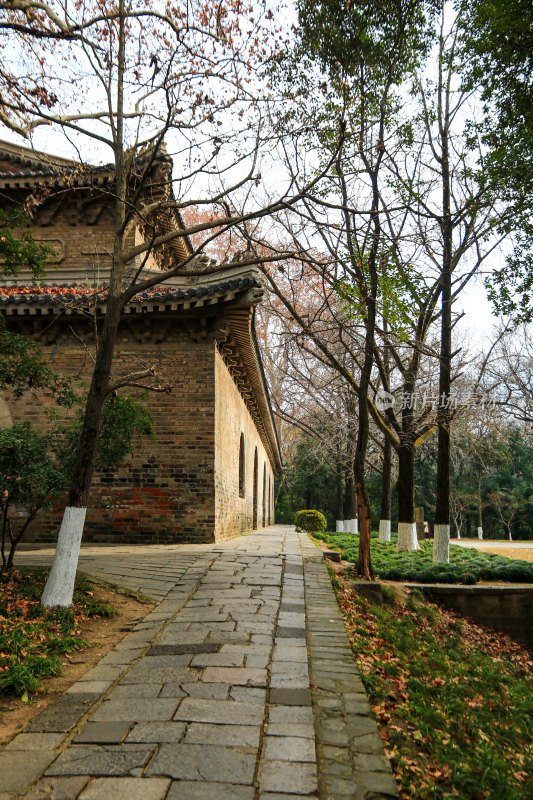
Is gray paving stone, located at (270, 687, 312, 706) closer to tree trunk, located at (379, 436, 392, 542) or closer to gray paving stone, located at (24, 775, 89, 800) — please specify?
gray paving stone, located at (24, 775, 89, 800)

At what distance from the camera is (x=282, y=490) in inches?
1451

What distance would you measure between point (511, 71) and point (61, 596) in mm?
8327

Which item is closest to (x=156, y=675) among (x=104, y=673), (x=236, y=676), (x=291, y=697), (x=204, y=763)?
(x=104, y=673)

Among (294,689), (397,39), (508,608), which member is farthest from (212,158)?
(508,608)

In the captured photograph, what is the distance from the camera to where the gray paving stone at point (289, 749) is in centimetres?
250

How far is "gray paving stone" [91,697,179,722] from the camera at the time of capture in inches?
115

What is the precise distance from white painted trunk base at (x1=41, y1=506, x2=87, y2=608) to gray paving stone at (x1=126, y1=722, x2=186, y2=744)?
2371mm

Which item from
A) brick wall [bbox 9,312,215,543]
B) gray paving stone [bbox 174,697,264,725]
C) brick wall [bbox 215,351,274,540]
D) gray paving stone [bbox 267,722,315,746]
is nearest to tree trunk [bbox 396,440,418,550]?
brick wall [bbox 215,351,274,540]

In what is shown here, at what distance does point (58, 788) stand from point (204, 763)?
0.58 meters

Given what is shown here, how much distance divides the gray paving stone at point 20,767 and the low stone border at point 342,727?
1.17 metres

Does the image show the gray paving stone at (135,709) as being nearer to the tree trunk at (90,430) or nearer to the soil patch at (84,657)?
the soil patch at (84,657)

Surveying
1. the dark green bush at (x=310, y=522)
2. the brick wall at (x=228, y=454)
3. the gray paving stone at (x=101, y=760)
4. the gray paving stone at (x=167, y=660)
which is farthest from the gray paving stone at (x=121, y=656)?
the dark green bush at (x=310, y=522)

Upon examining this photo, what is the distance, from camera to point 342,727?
9.34 ft

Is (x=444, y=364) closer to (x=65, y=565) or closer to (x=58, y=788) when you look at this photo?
(x=65, y=565)
